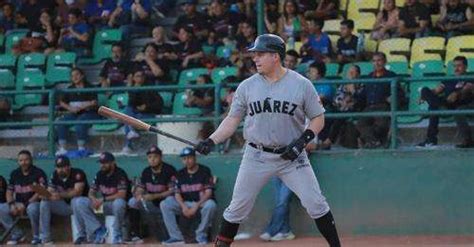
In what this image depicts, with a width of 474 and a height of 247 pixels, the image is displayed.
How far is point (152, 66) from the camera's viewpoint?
1638 centimetres

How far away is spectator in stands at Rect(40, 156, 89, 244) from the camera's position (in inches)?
595

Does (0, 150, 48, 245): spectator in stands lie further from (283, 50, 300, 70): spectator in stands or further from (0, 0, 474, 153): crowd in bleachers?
(283, 50, 300, 70): spectator in stands

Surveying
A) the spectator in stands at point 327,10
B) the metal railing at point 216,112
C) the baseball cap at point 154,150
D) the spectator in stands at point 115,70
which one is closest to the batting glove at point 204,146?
the metal railing at point 216,112

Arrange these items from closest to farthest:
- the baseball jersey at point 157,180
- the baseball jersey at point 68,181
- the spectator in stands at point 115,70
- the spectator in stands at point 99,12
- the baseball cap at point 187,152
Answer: the baseball cap at point 187,152
the baseball jersey at point 157,180
the baseball jersey at point 68,181
the spectator in stands at point 115,70
the spectator in stands at point 99,12

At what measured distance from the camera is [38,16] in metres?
18.9

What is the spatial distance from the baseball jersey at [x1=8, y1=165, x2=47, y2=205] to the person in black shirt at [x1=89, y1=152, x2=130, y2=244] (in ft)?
2.44

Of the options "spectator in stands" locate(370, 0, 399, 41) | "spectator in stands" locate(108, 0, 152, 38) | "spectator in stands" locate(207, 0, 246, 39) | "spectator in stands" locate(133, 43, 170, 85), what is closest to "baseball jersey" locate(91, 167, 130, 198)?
"spectator in stands" locate(133, 43, 170, 85)

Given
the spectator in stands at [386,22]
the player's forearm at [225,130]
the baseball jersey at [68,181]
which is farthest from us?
the spectator in stands at [386,22]

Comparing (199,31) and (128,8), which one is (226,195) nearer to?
(199,31)

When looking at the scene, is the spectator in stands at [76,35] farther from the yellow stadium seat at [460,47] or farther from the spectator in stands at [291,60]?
the yellow stadium seat at [460,47]

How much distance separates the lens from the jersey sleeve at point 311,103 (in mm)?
10031

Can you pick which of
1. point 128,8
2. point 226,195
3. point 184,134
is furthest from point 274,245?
point 128,8

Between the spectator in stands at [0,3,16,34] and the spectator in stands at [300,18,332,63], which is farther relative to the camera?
the spectator in stands at [0,3,16,34]

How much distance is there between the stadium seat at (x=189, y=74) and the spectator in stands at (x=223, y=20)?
0.88 metres
